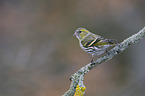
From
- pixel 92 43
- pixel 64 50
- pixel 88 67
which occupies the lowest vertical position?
pixel 88 67

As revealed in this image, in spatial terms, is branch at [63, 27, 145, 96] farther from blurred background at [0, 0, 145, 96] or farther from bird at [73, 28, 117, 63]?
blurred background at [0, 0, 145, 96]

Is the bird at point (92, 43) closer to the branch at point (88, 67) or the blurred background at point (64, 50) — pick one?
the branch at point (88, 67)

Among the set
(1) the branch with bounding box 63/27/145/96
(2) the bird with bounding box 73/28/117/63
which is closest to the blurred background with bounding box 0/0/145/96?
(2) the bird with bounding box 73/28/117/63

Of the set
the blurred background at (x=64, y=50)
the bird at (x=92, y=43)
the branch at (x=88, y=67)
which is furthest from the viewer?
the blurred background at (x=64, y=50)

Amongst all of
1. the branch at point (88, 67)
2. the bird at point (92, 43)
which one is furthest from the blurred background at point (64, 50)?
the branch at point (88, 67)

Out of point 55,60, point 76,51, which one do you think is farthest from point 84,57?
point 55,60

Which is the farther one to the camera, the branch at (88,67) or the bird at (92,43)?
the bird at (92,43)

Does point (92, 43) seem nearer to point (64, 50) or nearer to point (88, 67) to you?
point (88, 67)

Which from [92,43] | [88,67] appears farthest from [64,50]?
[88,67]

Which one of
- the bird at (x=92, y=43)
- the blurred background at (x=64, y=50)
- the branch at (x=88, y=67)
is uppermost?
the blurred background at (x=64, y=50)
